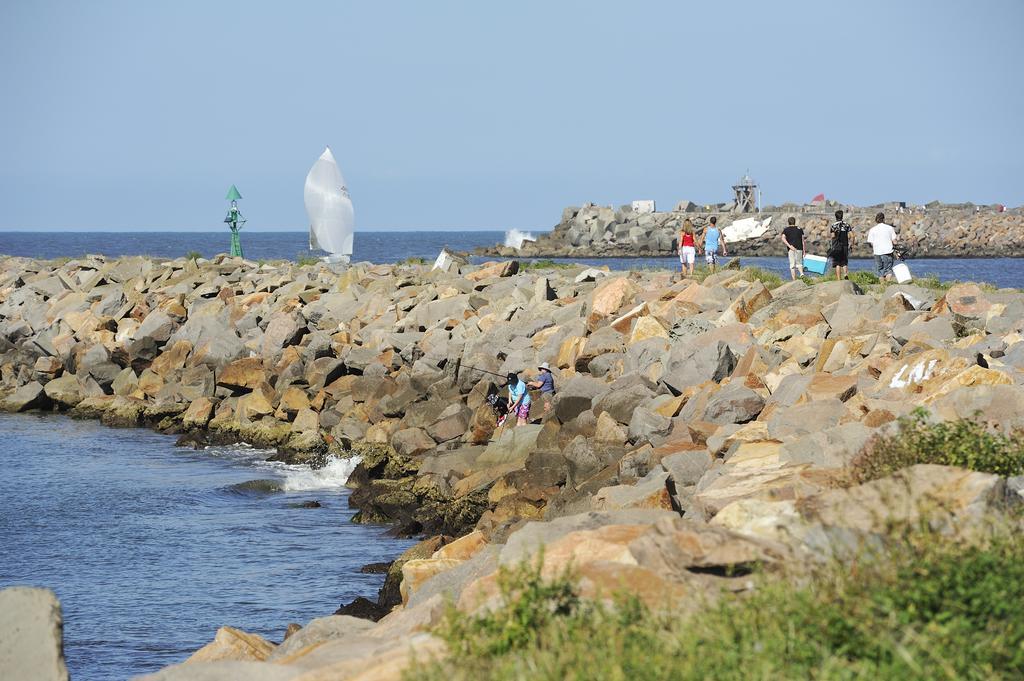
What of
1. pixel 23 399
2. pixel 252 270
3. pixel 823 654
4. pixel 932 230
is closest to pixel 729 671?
pixel 823 654

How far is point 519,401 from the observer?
2086 cm

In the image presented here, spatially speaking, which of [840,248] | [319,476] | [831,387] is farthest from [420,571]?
[840,248]

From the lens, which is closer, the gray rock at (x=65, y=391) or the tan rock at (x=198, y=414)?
the tan rock at (x=198, y=414)

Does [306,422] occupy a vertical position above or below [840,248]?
below

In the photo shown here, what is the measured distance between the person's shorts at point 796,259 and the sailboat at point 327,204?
3316 centimetres

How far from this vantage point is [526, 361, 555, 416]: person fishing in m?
21.0

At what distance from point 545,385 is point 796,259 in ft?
34.1

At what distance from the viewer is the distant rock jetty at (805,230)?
272 ft

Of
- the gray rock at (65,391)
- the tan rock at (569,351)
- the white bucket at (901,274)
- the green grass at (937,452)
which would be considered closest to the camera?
the green grass at (937,452)

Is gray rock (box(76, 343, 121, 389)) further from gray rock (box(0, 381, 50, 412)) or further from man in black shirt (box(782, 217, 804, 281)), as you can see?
man in black shirt (box(782, 217, 804, 281))

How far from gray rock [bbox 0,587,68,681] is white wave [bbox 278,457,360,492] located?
13378 millimetres

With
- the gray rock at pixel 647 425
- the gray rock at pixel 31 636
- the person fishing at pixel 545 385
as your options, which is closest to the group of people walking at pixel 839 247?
the person fishing at pixel 545 385

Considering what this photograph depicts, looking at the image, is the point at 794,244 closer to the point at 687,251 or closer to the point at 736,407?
the point at 687,251

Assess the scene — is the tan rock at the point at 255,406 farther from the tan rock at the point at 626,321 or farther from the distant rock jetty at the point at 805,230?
the distant rock jetty at the point at 805,230
